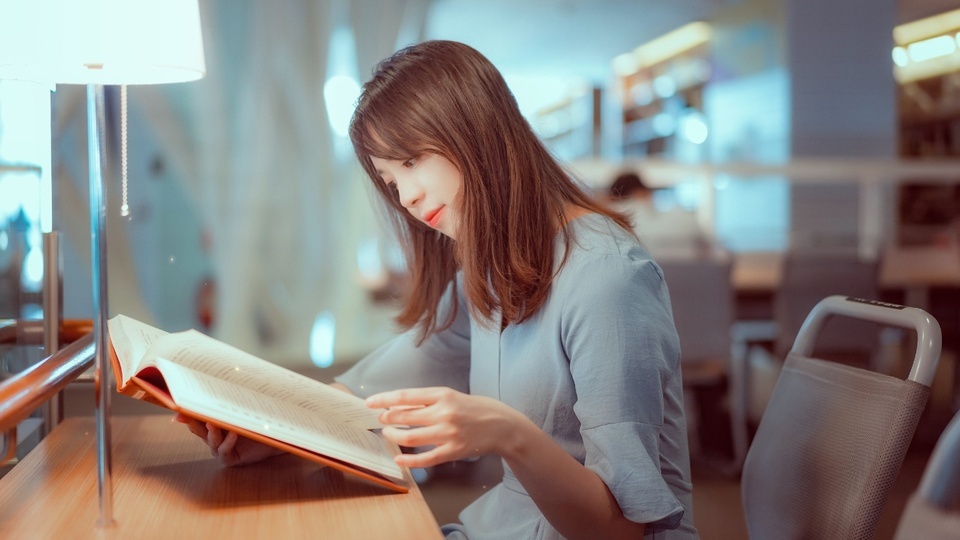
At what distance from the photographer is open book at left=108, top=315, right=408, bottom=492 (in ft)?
2.19

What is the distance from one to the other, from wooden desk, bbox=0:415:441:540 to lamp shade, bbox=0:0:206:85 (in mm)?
352

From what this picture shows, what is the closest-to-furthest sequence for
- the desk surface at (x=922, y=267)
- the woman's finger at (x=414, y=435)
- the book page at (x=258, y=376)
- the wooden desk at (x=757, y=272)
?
the woman's finger at (x=414, y=435) → the book page at (x=258, y=376) → the wooden desk at (x=757, y=272) → the desk surface at (x=922, y=267)

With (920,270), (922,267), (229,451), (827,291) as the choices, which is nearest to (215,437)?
(229,451)

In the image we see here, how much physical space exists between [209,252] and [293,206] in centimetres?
36

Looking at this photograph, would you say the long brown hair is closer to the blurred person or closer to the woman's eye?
the woman's eye

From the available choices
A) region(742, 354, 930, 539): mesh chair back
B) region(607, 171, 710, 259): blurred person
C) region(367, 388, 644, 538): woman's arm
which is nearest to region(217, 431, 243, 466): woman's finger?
region(367, 388, 644, 538): woman's arm

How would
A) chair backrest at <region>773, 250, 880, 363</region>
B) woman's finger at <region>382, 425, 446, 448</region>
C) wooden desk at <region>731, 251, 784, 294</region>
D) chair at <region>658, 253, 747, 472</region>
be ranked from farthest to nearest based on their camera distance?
wooden desk at <region>731, 251, 784, 294</region>
chair backrest at <region>773, 250, 880, 363</region>
chair at <region>658, 253, 747, 472</region>
woman's finger at <region>382, 425, 446, 448</region>

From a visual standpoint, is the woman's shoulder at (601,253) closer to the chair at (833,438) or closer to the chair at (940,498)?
the chair at (833,438)

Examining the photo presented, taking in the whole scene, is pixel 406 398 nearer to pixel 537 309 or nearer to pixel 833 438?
pixel 537 309

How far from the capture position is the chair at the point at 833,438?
0.78 metres

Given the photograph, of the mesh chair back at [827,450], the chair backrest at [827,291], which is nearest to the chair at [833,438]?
the mesh chair back at [827,450]

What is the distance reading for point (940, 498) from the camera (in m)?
0.51

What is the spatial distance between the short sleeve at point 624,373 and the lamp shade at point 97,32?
1.37 feet

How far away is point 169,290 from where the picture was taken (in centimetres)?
342
